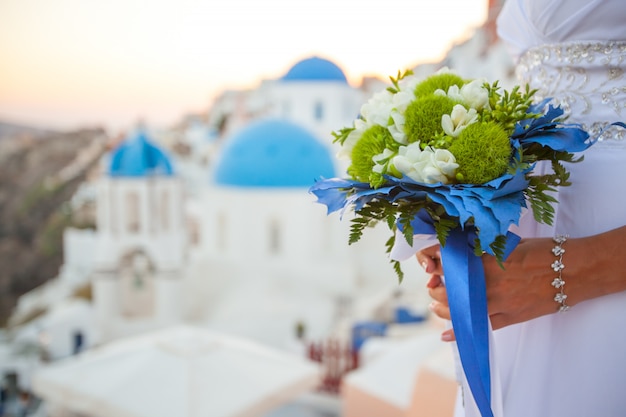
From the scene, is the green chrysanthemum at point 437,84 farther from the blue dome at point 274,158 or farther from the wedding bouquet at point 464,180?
the blue dome at point 274,158

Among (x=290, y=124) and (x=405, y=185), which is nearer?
(x=405, y=185)

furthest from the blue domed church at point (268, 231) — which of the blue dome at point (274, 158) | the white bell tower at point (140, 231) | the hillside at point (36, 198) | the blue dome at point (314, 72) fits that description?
the hillside at point (36, 198)

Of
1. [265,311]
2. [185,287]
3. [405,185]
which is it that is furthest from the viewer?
[185,287]

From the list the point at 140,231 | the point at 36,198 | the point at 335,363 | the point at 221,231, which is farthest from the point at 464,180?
the point at 36,198

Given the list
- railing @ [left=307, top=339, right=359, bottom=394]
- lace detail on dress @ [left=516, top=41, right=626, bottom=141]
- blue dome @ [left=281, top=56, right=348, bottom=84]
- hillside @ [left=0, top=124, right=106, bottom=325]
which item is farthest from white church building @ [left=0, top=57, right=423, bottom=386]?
hillside @ [left=0, top=124, right=106, bottom=325]

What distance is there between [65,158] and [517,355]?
33.9 m

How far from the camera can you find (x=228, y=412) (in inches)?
145

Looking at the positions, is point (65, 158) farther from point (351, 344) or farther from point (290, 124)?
point (351, 344)

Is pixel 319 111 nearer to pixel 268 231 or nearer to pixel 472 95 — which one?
pixel 268 231

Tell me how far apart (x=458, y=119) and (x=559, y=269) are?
1.10 ft

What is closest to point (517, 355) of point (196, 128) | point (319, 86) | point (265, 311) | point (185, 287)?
point (265, 311)

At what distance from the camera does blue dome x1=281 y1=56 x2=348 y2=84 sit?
15094 millimetres

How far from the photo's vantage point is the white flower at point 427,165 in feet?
3.30

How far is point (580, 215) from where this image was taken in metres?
1.18
